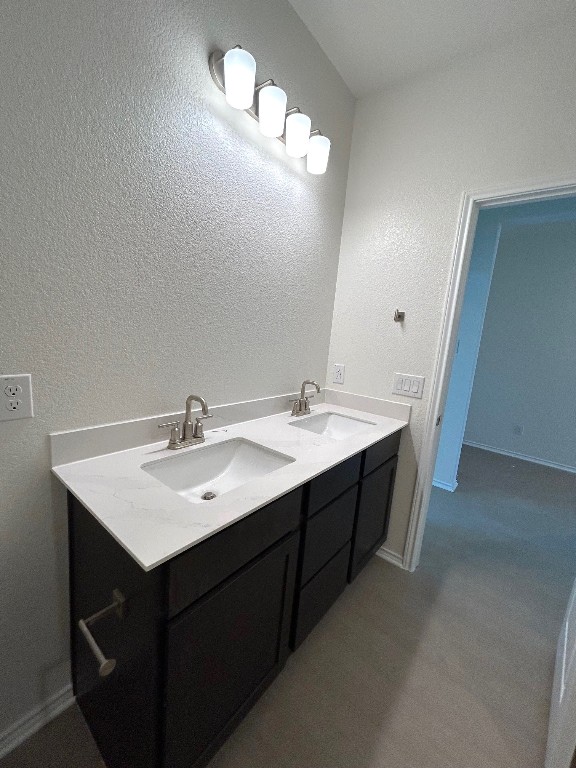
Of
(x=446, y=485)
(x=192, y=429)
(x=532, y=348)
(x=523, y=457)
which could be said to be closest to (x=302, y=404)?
(x=192, y=429)

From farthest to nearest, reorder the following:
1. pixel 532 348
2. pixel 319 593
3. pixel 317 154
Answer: pixel 532 348, pixel 317 154, pixel 319 593

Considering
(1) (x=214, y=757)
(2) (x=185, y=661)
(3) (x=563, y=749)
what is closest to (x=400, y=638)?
(3) (x=563, y=749)

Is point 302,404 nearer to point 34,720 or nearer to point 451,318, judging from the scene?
point 451,318

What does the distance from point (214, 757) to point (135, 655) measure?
571 mm

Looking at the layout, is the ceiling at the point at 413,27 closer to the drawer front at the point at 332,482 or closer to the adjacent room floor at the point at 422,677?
the drawer front at the point at 332,482

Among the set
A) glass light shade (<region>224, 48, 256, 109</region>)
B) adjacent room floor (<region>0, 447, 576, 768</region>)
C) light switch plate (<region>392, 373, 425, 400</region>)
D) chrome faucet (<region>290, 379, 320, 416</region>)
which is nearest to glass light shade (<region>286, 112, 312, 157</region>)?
glass light shade (<region>224, 48, 256, 109</region>)

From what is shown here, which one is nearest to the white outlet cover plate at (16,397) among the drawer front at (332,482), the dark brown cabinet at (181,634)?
the dark brown cabinet at (181,634)

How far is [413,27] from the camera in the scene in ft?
4.67

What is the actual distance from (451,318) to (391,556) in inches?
55.1

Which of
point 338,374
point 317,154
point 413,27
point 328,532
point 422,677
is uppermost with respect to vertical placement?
point 413,27

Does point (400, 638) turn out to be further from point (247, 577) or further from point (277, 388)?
point (277, 388)

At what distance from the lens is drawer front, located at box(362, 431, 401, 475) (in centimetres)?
150

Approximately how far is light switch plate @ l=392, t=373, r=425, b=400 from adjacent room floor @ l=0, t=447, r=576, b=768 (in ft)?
3.33

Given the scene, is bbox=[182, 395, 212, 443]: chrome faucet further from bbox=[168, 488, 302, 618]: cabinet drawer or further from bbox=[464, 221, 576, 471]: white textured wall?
bbox=[464, 221, 576, 471]: white textured wall
